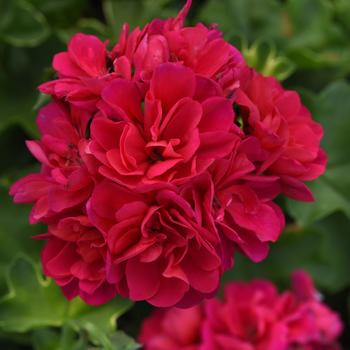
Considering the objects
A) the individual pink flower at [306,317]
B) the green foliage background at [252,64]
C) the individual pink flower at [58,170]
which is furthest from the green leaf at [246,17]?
the individual pink flower at [58,170]

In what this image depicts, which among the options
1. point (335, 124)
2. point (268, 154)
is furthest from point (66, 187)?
point (335, 124)

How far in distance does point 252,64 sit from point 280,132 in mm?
380

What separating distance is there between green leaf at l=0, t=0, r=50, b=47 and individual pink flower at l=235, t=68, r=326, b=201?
18.5 inches

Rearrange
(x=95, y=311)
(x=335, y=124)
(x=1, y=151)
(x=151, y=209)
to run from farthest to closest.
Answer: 1. (x=1, y=151)
2. (x=335, y=124)
3. (x=95, y=311)
4. (x=151, y=209)

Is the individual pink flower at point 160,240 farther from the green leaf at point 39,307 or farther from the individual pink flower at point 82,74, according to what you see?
the green leaf at point 39,307

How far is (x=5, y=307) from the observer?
0.92 metres

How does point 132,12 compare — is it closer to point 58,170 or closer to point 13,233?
point 13,233

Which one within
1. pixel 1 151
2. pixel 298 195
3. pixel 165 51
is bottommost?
pixel 1 151

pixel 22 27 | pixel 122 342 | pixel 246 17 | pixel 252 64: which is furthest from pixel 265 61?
pixel 122 342

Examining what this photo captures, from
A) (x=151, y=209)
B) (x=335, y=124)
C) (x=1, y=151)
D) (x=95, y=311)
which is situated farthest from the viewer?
(x=1, y=151)

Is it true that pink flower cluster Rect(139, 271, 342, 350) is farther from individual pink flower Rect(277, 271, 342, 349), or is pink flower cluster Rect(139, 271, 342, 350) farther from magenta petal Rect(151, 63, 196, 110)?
magenta petal Rect(151, 63, 196, 110)

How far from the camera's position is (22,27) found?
3.51 feet

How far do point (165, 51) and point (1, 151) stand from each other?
594 millimetres

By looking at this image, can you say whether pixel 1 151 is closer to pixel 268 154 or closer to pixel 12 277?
pixel 12 277
